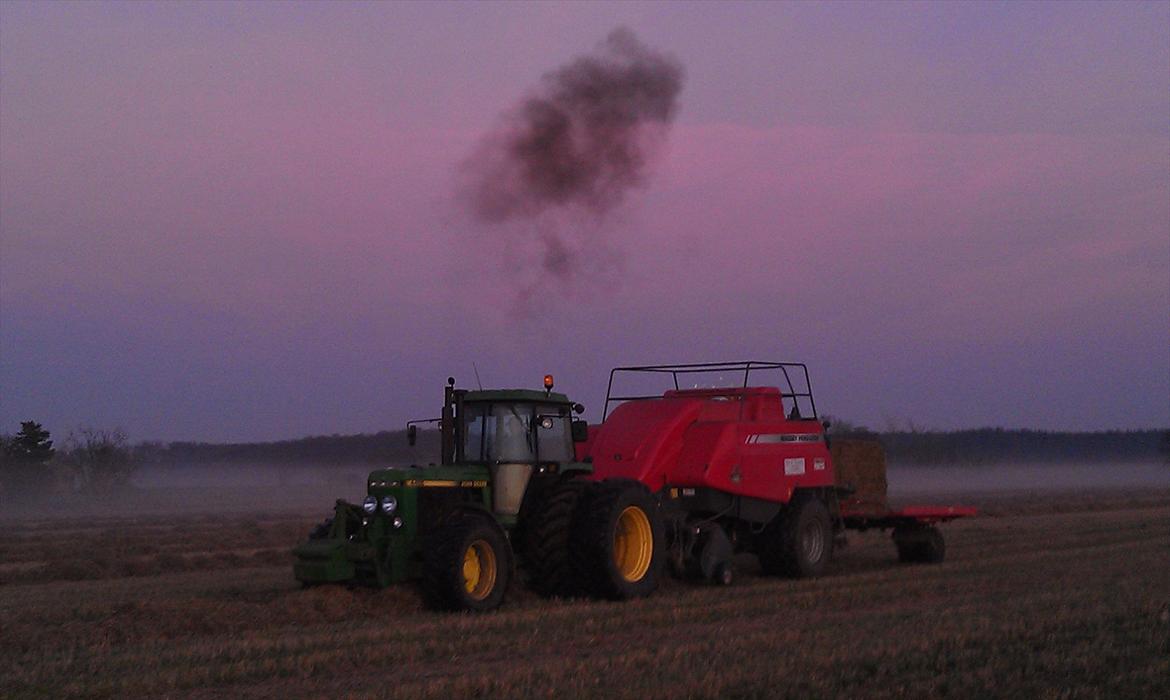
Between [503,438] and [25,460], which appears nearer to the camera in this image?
[503,438]

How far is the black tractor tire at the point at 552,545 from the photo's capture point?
50.2 feet

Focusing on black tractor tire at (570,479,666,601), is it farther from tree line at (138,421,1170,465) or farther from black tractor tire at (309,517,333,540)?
tree line at (138,421,1170,465)

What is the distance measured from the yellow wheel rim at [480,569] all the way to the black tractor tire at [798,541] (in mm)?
5638

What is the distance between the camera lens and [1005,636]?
11.5m

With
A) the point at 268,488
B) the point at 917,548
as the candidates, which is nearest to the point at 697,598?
the point at 917,548

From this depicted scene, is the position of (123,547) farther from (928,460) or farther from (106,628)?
(928,460)

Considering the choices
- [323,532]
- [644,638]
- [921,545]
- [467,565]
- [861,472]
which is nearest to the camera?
[644,638]

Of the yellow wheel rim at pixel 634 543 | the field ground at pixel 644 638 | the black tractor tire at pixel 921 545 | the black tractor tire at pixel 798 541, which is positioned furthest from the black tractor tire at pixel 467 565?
the black tractor tire at pixel 921 545

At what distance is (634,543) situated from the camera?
1616 centimetres

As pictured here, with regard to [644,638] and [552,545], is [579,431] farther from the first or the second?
[644,638]

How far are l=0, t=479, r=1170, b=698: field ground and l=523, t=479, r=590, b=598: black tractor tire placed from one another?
1.12ft

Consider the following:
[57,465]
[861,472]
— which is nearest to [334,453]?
[57,465]

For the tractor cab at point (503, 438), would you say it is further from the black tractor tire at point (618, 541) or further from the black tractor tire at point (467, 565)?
the black tractor tire at point (467, 565)

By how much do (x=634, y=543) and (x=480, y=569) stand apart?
8.04 feet
